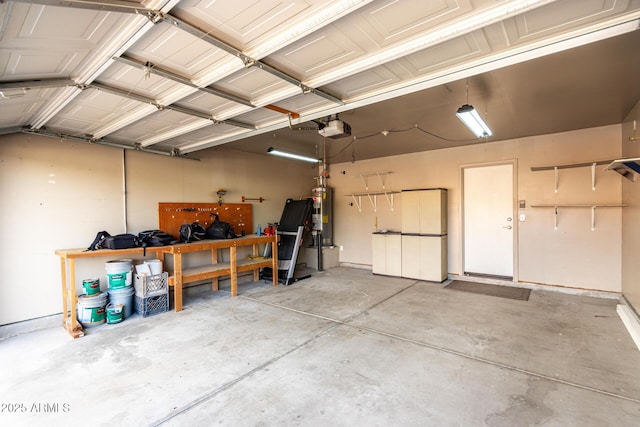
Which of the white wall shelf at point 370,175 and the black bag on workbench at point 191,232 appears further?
the white wall shelf at point 370,175

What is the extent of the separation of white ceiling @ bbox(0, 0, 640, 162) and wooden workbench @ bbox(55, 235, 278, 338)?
4.94 feet

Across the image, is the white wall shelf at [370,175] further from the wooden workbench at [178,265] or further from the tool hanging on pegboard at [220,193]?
the tool hanging on pegboard at [220,193]

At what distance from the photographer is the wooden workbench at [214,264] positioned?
4.12 metres

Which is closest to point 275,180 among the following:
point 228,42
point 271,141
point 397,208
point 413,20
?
point 271,141

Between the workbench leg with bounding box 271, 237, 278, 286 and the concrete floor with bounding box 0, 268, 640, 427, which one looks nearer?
the concrete floor with bounding box 0, 268, 640, 427

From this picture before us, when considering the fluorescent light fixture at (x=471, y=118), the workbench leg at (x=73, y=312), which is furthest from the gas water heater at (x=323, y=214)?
the workbench leg at (x=73, y=312)

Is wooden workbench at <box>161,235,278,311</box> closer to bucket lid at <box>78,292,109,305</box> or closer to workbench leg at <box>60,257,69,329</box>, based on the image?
bucket lid at <box>78,292,109,305</box>

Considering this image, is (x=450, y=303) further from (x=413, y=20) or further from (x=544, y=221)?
(x=413, y=20)

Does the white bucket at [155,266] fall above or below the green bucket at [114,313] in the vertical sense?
above

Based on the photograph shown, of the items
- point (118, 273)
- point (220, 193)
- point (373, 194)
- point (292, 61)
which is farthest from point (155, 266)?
point (373, 194)

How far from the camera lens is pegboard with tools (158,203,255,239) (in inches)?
188

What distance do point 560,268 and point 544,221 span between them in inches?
31.3

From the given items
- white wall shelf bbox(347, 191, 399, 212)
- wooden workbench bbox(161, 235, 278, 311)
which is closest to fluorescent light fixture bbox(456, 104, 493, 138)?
white wall shelf bbox(347, 191, 399, 212)

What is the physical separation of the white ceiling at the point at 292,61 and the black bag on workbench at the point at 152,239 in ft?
4.54
